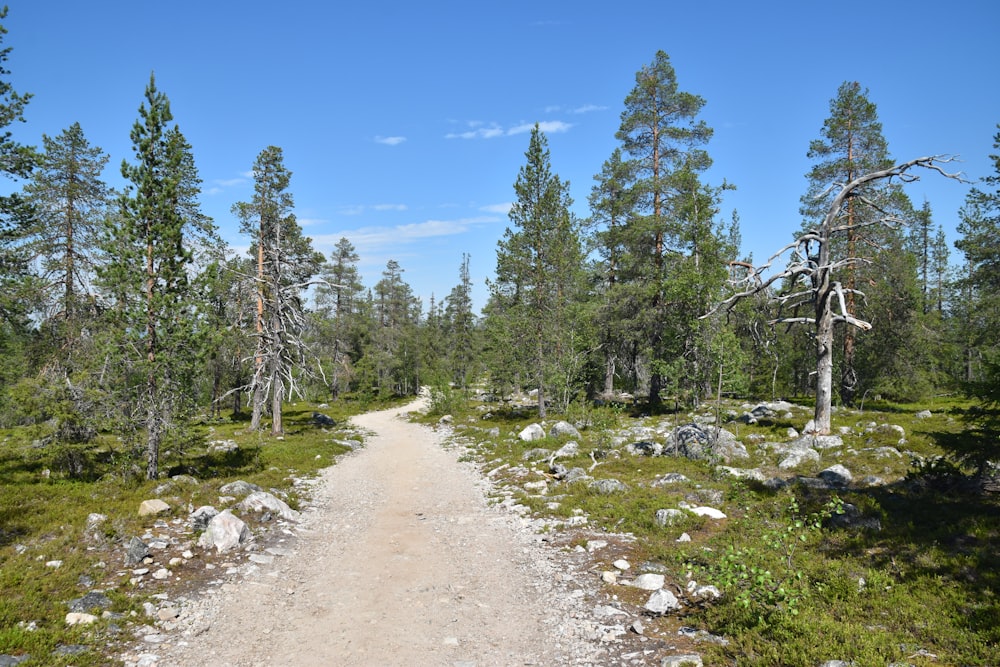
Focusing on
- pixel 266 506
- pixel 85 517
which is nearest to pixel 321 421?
pixel 266 506

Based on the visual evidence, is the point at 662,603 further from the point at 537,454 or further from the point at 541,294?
the point at 541,294

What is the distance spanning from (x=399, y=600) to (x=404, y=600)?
3.0 inches

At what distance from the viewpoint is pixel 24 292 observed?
1648 cm

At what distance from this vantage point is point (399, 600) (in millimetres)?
7410

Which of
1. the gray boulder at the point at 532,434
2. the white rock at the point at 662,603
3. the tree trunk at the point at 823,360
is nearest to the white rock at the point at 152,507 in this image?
the white rock at the point at 662,603

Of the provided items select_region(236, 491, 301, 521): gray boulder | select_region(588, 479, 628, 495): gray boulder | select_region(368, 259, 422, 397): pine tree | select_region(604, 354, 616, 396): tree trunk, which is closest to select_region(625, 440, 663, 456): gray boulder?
select_region(588, 479, 628, 495): gray boulder

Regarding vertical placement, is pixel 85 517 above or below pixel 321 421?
above

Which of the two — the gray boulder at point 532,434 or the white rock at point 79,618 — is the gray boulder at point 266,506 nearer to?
the white rock at point 79,618

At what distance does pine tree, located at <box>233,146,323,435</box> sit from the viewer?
22000mm

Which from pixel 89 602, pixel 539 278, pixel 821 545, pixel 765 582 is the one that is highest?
pixel 539 278

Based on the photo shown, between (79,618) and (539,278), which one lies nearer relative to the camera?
(79,618)

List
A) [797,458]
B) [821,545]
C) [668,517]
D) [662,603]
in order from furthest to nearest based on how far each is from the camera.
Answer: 1. [797,458]
2. [668,517]
3. [821,545]
4. [662,603]

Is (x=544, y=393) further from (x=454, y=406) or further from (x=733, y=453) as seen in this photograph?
(x=733, y=453)

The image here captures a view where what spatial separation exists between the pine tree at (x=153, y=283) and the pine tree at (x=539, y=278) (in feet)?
49.6
